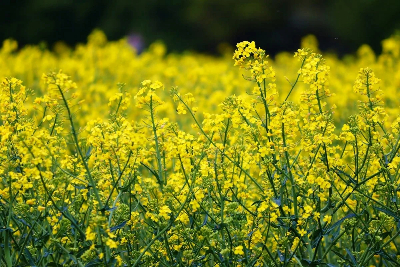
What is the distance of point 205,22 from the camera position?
21.2 meters

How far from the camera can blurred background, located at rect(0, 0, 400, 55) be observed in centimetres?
1828

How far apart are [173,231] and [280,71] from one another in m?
7.66

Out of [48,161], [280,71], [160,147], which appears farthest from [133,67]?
[48,161]

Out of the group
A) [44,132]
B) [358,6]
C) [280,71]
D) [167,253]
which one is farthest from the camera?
[358,6]

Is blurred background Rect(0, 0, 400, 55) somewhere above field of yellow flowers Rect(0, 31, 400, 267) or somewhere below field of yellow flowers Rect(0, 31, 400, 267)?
above

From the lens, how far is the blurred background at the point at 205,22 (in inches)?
720

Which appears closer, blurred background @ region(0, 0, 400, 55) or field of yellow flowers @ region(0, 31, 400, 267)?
field of yellow flowers @ region(0, 31, 400, 267)

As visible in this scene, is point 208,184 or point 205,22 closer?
point 208,184

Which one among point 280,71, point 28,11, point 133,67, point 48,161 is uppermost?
point 28,11

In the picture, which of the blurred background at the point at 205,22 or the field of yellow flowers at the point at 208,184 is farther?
the blurred background at the point at 205,22

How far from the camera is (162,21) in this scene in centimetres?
2080

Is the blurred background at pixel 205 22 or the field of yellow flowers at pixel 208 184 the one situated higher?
the blurred background at pixel 205 22

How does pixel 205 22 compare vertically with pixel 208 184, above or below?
above

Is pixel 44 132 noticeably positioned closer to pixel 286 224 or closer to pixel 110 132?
pixel 110 132
